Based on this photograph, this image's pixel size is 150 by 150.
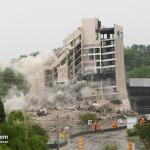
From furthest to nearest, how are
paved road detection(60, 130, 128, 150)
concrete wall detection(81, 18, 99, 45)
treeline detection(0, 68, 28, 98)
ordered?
treeline detection(0, 68, 28, 98), concrete wall detection(81, 18, 99, 45), paved road detection(60, 130, 128, 150)

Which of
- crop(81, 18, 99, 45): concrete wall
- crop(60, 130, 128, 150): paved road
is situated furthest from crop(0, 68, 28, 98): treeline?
crop(60, 130, 128, 150): paved road

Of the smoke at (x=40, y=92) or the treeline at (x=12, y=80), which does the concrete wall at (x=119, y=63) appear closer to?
the smoke at (x=40, y=92)

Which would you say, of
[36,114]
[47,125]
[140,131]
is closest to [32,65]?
[36,114]

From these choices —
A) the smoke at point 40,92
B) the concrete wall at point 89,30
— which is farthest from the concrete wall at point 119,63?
the smoke at point 40,92

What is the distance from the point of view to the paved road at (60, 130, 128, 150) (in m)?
94.8

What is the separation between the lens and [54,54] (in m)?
161

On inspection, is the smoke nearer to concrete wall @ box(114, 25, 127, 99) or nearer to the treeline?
the treeline

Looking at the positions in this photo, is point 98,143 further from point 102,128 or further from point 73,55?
point 73,55

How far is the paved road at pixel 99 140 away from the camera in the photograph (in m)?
94.8

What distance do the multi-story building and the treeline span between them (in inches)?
219

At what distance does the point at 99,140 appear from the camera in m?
106

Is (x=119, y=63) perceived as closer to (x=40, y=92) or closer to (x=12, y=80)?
(x=40, y=92)

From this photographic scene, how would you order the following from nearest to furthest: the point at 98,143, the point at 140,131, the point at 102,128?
the point at 140,131, the point at 98,143, the point at 102,128

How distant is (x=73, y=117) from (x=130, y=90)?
87.5 feet
